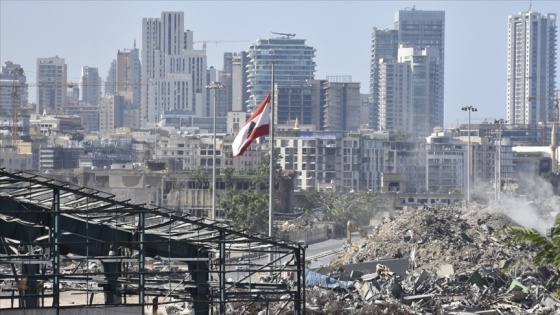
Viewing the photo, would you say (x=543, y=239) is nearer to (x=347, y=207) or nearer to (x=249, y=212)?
(x=249, y=212)

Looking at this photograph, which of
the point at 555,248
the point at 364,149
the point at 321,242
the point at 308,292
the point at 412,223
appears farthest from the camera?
the point at 364,149

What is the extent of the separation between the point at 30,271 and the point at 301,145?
144m

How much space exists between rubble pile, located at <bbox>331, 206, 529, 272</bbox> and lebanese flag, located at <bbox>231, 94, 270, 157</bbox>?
20.2 feet

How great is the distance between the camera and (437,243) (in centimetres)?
6100

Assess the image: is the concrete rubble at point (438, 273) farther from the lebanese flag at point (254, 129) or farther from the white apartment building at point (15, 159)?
the white apartment building at point (15, 159)

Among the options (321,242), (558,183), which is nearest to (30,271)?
(321,242)

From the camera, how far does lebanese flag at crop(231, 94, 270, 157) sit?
56875 mm

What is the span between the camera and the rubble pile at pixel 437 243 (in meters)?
58.5

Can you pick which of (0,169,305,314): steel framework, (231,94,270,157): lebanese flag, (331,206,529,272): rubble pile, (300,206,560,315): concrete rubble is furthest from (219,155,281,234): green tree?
(0,169,305,314): steel framework

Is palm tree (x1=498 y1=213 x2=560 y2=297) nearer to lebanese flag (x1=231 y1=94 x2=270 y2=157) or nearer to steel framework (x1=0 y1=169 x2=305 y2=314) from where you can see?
steel framework (x1=0 y1=169 x2=305 y2=314)

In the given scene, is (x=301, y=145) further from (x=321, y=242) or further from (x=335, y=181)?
(x=321, y=242)

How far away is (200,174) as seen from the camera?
12412cm

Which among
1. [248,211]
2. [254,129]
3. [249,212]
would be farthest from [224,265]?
[248,211]

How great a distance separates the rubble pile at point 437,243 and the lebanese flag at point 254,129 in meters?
6.17
